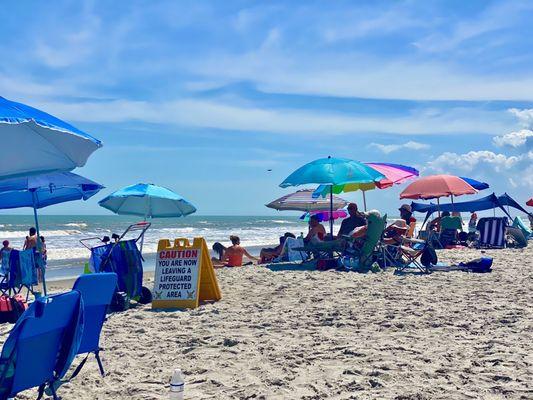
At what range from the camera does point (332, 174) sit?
10.1m

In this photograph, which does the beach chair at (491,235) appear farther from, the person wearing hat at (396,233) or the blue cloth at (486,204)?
the person wearing hat at (396,233)

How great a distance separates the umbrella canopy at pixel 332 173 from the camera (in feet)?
32.7

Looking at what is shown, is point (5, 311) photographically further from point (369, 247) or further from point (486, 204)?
point (486, 204)

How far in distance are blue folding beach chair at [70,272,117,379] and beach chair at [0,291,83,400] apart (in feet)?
1.83

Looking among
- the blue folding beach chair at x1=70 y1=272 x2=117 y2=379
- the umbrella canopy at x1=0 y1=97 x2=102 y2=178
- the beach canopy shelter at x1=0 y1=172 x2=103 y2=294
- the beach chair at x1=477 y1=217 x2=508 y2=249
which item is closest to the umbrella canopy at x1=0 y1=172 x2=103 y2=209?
the beach canopy shelter at x1=0 y1=172 x2=103 y2=294

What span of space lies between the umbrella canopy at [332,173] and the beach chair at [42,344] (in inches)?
269

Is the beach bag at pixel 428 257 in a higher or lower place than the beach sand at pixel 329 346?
higher

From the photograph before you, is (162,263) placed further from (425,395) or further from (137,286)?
(425,395)

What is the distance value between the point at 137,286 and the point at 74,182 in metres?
1.38

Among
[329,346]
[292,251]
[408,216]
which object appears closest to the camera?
[329,346]

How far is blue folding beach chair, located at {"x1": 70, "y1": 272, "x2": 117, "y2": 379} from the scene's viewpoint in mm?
3979

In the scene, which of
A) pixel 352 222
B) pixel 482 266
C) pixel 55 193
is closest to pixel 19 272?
pixel 55 193

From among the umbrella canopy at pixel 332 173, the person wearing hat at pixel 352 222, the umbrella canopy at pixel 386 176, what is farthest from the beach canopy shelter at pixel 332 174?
the umbrella canopy at pixel 386 176

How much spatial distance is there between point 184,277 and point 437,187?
764cm
